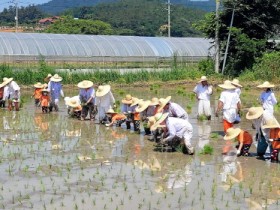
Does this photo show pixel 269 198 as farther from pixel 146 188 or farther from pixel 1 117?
pixel 1 117

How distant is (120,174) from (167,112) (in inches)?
79.5

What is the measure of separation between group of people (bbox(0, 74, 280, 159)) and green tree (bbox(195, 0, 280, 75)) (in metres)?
13.3

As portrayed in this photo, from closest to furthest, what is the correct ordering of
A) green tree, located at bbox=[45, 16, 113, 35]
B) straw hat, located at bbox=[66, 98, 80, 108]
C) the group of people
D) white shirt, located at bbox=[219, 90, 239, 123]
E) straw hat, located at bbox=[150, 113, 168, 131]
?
the group of people
straw hat, located at bbox=[150, 113, 168, 131]
white shirt, located at bbox=[219, 90, 239, 123]
straw hat, located at bbox=[66, 98, 80, 108]
green tree, located at bbox=[45, 16, 113, 35]

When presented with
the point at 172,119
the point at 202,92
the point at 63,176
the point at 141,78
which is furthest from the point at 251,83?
the point at 63,176

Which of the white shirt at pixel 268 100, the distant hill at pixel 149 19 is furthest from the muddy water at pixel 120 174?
the distant hill at pixel 149 19

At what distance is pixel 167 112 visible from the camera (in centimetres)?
1005

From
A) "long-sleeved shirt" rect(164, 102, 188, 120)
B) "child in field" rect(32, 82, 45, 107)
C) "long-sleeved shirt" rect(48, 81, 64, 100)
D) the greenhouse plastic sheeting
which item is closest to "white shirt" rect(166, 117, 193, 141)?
"long-sleeved shirt" rect(164, 102, 188, 120)

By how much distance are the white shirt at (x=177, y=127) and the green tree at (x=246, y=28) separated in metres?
18.6

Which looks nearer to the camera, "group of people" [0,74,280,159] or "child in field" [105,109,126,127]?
"group of people" [0,74,280,159]

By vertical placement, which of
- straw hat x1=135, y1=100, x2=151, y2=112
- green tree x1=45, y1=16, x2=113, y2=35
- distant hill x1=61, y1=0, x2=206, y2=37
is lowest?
distant hill x1=61, y1=0, x2=206, y2=37

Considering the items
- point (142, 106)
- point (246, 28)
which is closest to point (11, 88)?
point (142, 106)

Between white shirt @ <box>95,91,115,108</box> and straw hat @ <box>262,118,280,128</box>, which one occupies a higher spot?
straw hat @ <box>262,118,280,128</box>

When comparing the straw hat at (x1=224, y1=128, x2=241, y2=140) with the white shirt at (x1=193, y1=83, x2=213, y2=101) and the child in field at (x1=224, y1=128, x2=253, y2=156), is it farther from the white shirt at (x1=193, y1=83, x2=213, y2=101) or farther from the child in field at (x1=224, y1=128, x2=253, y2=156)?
the white shirt at (x1=193, y1=83, x2=213, y2=101)

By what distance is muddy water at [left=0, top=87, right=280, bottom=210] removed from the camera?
22.8ft
